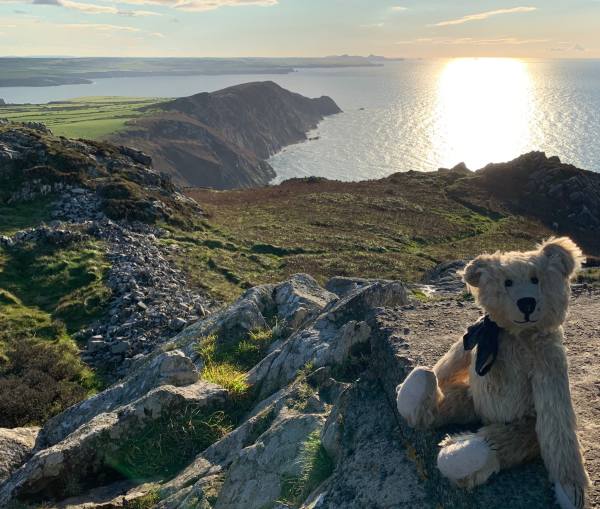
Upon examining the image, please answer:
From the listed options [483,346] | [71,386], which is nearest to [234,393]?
[483,346]

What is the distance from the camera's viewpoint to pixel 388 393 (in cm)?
491

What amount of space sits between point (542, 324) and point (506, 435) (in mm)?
938

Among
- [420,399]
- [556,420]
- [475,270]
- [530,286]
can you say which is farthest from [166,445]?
[530,286]

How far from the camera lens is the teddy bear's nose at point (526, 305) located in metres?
3.78

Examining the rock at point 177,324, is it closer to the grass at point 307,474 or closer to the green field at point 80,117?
the grass at point 307,474

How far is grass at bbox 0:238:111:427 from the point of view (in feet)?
→ 40.0

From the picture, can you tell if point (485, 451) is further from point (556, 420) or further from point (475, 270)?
point (475, 270)

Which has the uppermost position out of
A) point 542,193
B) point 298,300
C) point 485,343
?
point 485,343

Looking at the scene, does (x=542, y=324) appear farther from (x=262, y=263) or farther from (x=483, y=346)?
(x=262, y=263)

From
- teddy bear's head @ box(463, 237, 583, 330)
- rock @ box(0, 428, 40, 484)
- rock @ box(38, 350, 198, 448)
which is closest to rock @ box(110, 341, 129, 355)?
rock @ box(38, 350, 198, 448)

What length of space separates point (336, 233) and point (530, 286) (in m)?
31.9

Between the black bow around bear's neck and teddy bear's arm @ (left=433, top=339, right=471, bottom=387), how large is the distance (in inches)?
13.4

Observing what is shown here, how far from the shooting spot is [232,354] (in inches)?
358

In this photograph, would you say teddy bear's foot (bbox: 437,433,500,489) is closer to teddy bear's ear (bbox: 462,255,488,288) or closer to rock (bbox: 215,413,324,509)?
teddy bear's ear (bbox: 462,255,488,288)
